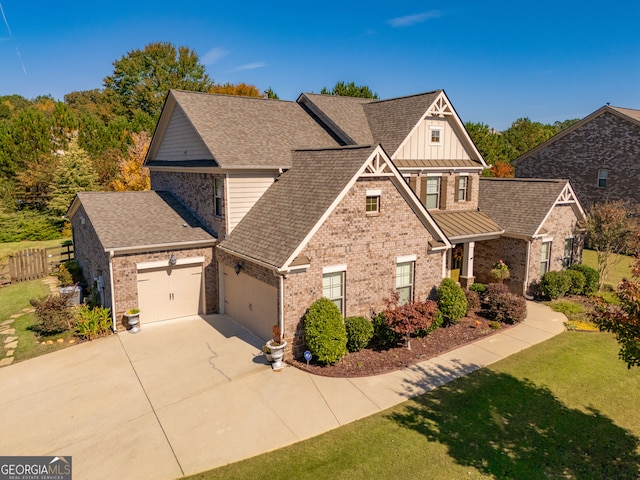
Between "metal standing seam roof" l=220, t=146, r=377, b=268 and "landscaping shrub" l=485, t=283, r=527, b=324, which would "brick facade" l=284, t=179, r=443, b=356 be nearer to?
"metal standing seam roof" l=220, t=146, r=377, b=268

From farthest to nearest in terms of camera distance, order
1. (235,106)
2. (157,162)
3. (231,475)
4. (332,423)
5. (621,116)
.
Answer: (621,116), (157,162), (235,106), (332,423), (231,475)

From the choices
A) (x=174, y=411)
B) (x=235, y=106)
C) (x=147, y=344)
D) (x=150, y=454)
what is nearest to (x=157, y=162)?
(x=235, y=106)

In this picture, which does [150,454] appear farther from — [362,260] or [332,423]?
[362,260]

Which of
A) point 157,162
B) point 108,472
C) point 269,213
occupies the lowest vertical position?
point 108,472

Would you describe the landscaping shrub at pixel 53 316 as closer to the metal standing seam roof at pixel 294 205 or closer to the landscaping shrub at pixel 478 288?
the metal standing seam roof at pixel 294 205

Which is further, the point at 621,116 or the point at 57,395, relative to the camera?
the point at 621,116

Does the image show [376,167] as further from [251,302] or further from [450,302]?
Answer: [251,302]

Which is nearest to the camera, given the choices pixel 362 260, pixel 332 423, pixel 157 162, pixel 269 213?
pixel 332 423

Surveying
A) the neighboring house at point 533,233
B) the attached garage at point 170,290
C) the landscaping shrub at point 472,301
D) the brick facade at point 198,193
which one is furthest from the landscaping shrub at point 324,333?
the neighboring house at point 533,233
